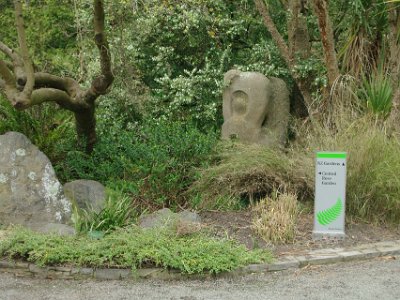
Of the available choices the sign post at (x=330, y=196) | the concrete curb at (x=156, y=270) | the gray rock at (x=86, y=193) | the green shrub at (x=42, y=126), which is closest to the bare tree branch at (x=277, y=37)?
the green shrub at (x=42, y=126)

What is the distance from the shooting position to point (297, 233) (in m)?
7.47

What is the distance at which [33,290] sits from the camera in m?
6.02

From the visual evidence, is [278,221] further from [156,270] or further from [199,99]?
[199,99]

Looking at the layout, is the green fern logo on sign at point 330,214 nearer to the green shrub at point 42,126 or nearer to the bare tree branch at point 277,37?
the green shrub at point 42,126

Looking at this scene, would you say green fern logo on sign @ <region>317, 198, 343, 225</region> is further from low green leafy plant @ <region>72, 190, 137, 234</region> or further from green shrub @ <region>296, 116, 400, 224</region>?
low green leafy plant @ <region>72, 190, 137, 234</region>

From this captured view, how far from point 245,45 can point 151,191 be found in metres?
5.16

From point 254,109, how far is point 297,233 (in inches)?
131

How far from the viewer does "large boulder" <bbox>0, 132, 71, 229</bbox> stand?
7.38 meters

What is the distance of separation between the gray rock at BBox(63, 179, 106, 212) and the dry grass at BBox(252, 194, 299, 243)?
1791 mm

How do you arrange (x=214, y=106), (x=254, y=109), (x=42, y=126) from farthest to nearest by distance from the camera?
(x=214, y=106) → (x=254, y=109) → (x=42, y=126)

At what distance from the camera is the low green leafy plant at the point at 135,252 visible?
20.5ft

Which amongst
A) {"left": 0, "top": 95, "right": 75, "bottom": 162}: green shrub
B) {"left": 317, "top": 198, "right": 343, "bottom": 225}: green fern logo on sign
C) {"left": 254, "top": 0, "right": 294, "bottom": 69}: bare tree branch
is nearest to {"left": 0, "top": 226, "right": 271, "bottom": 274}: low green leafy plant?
{"left": 317, "top": 198, "right": 343, "bottom": 225}: green fern logo on sign

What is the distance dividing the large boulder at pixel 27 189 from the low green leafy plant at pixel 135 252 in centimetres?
65

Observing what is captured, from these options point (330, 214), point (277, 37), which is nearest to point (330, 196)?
point (330, 214)
